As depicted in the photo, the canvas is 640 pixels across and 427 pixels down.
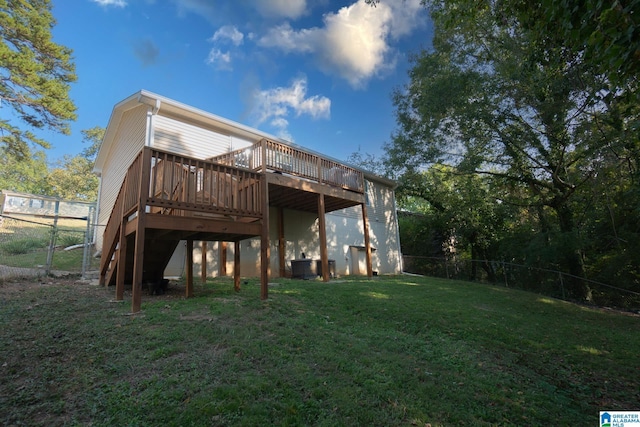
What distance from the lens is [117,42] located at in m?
14.3

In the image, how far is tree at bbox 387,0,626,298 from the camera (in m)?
8.23

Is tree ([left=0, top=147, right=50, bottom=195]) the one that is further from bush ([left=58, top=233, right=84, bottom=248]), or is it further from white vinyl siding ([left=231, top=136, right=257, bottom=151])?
white vinyl siding ([left=231, top=136, right=257, bottom=151])

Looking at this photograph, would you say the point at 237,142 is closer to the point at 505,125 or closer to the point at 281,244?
the point at 281,244

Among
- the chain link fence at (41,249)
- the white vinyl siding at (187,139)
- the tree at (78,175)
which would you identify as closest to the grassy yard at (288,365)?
the chain link fence at (41,249)

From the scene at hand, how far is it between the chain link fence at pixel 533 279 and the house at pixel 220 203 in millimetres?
2666

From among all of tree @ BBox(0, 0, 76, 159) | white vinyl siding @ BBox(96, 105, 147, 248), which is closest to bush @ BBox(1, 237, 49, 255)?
white vinyl siding @ BBox(96, 105, 147, 248)

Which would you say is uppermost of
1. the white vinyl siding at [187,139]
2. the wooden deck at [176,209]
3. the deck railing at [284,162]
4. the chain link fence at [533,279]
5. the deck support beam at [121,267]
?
the white vinyl siding at [187,139]

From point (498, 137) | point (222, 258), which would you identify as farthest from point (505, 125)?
point (222, 258)

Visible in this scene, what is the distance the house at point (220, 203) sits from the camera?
5090mm

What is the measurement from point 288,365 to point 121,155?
11.6 meters

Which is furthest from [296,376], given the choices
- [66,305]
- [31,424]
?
[66,305]

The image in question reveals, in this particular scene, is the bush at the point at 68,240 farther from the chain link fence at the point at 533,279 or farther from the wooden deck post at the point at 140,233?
the chain link fence at the point at 533,279

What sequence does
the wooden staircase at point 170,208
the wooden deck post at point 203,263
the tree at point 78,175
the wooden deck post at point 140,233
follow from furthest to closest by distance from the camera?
the tree at point 78,175, the wooden deck post at point 203,263, the wooden staircase at point 170,208, the wooden deck post at point 140,233

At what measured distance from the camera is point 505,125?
11391 millimetres
